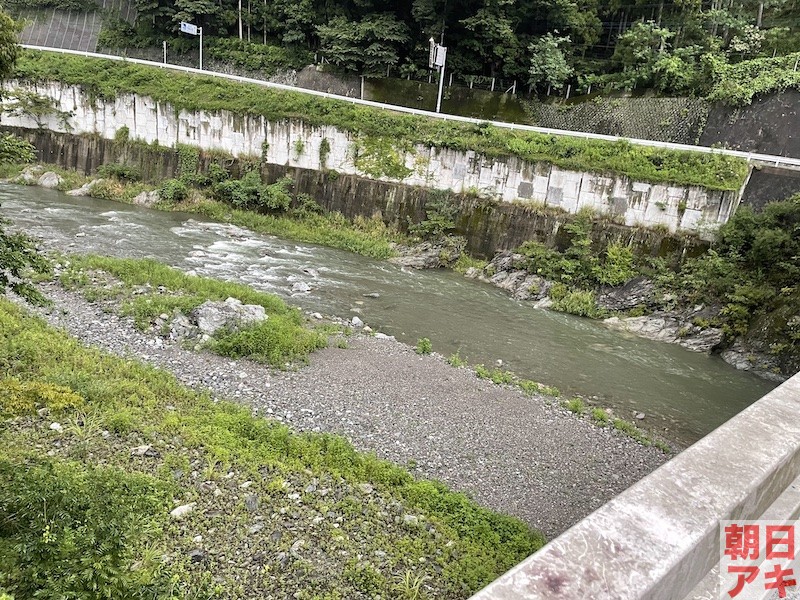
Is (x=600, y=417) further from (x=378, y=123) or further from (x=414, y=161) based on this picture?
(x=378, y=123)

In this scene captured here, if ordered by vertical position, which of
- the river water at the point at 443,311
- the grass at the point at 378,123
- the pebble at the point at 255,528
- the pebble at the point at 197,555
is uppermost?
the grass at the point at 378,123

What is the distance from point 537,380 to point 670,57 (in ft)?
63.1

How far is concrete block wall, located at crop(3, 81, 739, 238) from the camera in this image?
18.4m

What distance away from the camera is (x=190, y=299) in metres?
13.0

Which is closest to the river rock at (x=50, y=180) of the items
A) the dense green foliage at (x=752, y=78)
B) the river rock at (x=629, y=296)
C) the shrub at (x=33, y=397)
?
the shrub at (x=33, y=397)

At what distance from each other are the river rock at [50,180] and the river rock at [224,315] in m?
18.7

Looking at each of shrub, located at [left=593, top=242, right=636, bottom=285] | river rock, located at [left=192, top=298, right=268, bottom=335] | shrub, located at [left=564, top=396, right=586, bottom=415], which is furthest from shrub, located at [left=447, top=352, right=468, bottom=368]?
shrub, located at [left=593, top=242, right=636, bottom=285]

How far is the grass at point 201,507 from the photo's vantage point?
4.50m

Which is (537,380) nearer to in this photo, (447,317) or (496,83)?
(447,317)

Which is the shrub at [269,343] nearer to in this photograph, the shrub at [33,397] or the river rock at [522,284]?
the shrub at [33,397]

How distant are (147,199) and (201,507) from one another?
22.0m

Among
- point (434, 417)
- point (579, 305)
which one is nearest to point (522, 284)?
point (579, 305)

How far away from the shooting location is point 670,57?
23.9m

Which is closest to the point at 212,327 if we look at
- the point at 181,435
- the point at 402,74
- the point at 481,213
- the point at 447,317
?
the point at 181,435
